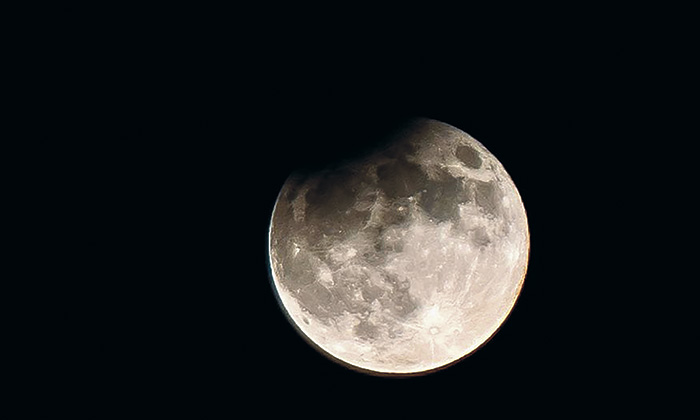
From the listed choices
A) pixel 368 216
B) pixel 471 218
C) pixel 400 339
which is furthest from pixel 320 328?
pixel 471 218

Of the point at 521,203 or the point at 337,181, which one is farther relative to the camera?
the point at 521,203

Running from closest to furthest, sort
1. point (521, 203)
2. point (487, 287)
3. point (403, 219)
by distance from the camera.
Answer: point (403, 219), point (487, 287), point (521, 203)

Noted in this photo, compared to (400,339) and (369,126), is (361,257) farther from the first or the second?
(369,126)

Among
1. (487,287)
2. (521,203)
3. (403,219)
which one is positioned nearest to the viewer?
(403,219)

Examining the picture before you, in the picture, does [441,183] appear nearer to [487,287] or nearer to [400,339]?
[487,287]

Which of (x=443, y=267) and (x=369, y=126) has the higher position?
(x=369, y=126)

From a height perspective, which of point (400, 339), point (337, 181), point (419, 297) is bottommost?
point (400, 339)

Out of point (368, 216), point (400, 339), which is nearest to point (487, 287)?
point (400, 339)
